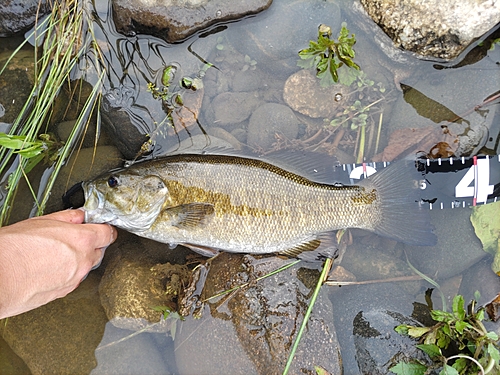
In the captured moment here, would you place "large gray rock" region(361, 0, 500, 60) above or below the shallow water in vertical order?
above

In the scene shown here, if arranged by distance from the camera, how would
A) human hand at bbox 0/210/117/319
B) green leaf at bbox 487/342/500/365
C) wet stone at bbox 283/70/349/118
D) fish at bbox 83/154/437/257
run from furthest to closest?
1. wet stone at bbox 283/70/349/118
2. fish at bbox 83/154/437/257
3. green leaf at bbox 487/342/500/365
4. human hand at bbox 0/210/117/319

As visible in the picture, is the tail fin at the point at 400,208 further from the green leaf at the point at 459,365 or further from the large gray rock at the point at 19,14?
the large gray rock at the point at 19,14

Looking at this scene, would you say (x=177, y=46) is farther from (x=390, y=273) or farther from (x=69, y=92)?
(x=390, y=273)

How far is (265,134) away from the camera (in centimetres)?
373

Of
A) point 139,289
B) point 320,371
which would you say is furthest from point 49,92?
point 320,371

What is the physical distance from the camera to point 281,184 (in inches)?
130

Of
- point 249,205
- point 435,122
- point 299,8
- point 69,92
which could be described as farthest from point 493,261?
point 69,92

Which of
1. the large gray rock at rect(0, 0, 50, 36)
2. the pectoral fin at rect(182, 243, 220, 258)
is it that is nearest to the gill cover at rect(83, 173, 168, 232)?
the pectoral fin at rect(182, 243, 220, 258)

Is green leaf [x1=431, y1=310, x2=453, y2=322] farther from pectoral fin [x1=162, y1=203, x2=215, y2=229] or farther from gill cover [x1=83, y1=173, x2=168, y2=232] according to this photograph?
gill cover [x1=83, y1=173, x2=168, y2=232]

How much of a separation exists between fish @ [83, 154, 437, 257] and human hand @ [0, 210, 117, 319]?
24cm

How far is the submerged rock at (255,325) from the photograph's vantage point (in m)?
3.28

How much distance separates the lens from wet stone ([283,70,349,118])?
3.70 meters

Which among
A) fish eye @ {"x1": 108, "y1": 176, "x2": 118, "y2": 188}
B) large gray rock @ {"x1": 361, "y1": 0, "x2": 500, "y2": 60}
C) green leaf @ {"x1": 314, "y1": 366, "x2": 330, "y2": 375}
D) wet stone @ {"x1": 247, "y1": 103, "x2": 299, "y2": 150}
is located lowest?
green leaf @ {"x1": 314, "y1": 366, "x2": 330, "y2": 375}

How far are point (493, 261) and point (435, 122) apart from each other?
1.40m
